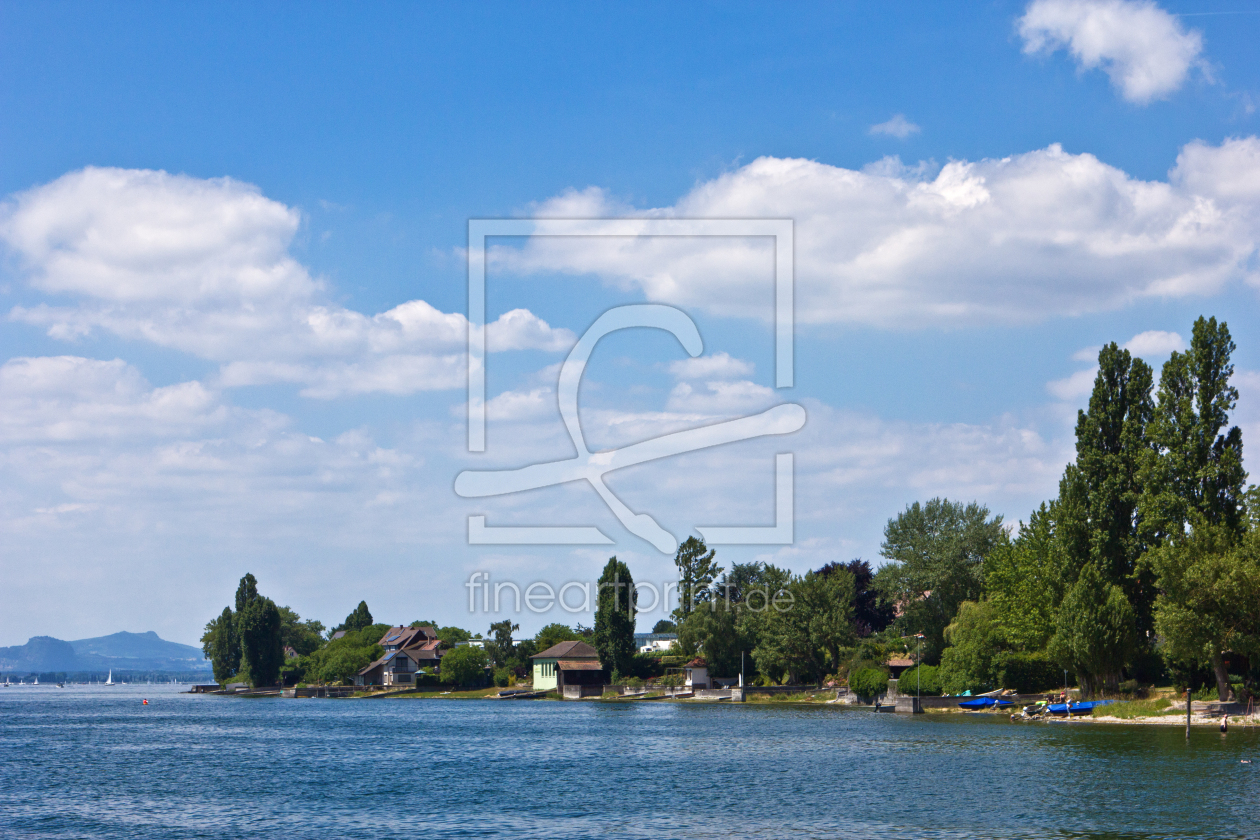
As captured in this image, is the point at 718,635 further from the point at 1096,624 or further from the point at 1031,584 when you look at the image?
the point at 1096,624

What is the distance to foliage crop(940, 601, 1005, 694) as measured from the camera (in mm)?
79062

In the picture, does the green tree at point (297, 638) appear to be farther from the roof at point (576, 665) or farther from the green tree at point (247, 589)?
the roof at point (576, 665)

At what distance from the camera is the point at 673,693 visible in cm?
12075

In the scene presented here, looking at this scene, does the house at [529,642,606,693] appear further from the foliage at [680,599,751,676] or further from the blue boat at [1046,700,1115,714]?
the blue boat at [1046,700,1115,714]

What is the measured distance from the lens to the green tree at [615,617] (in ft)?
406

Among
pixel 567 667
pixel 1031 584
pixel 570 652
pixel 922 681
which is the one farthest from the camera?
pixel 570 652

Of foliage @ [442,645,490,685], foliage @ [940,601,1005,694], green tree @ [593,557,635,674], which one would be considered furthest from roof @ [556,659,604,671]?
foliage @ [940,601,1005,694]

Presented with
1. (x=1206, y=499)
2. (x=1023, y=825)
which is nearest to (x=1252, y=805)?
(x=1023, y=825)

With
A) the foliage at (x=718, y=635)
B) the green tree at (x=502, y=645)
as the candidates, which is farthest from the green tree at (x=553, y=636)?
the foliage at (x=718, y=635)

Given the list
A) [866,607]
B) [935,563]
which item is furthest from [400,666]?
[935,563]

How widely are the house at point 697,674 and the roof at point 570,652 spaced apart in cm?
1809

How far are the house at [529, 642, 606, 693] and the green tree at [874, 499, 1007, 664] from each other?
45738 millimetres

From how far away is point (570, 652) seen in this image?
138 m

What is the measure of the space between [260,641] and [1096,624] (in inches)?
4622
